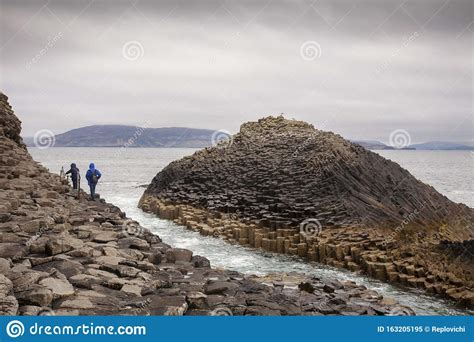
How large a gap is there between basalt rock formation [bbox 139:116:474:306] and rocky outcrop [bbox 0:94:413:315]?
4220 mm

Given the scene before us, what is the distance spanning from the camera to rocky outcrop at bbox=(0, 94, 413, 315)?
239 inches

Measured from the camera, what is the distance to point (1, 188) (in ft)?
44.9

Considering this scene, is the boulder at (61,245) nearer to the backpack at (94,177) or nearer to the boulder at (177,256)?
the boulder at (177,256)

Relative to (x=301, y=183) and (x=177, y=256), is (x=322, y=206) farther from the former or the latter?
(x=177, y=256)

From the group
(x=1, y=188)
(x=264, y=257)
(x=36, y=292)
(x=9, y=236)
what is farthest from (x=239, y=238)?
(x=36, y=292)

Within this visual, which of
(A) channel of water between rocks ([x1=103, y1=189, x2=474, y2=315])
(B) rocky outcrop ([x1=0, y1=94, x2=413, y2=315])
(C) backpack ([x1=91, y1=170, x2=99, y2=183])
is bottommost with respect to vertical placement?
(A) channel of water between rocks ([x1=103, y1=189, x2=474, y2=315])

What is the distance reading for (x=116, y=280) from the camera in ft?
23.5

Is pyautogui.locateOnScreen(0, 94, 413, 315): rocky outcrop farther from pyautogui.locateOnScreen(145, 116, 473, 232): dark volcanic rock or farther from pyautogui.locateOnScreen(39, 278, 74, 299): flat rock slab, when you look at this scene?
pyautogui.locateOnScreen(145, 116, 473, 232): dark volcanic rock

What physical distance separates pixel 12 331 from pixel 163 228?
17807mm

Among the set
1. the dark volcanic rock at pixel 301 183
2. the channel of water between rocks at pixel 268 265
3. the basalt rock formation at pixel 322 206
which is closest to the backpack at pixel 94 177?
the channel of water between rocks at pixel 268 265

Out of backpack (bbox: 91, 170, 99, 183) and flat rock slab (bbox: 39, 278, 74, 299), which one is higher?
backpack (bbox: 91, 170, 99, 183)

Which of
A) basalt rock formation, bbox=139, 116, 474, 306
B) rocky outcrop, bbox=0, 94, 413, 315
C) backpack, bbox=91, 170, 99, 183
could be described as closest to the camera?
rocky outcrop, bbox=0, 94, 413, 315

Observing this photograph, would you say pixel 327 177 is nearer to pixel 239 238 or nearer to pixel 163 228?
pixel 239 238

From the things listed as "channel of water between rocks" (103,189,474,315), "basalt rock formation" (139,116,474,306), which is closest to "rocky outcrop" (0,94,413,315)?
"channel of water between rocks" (103,189,474,315)
